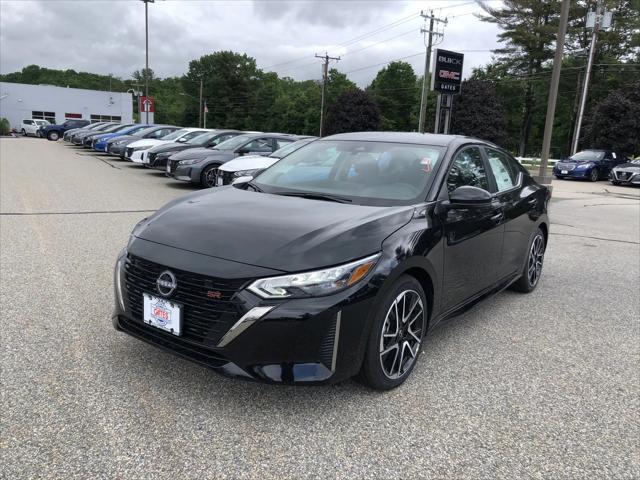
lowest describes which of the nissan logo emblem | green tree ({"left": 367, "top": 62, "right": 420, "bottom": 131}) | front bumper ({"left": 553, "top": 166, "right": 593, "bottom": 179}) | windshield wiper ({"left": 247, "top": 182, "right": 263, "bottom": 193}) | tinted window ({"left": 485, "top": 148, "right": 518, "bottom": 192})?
front bumper ({"left": 553, "top": 166, "right": 593, "bottom": 179})

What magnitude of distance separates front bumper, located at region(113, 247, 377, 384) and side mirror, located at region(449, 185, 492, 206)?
3.76 ft

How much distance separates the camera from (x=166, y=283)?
286cm

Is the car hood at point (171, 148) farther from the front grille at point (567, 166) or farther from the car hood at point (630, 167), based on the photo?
the car hood at point (630, 167)

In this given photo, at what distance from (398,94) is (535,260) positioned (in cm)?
7243

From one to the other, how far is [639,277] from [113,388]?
6.16m

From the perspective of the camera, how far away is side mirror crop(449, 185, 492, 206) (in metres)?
3.59

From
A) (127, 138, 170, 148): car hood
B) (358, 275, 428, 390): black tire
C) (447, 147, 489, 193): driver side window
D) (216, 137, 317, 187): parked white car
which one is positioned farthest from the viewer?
(127, 138, 170, 148): car hood

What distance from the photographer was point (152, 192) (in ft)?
39.2

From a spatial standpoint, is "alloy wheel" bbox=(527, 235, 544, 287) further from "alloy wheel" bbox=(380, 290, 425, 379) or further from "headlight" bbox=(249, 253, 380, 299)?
"headlight" bbox=(249, 253, 380, 299)

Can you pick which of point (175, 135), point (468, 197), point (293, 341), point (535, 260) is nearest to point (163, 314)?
point (293, 341)

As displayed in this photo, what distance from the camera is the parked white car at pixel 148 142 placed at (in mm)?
16636

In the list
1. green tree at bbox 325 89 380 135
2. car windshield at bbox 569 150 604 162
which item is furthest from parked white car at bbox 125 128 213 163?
green tree at bbox 325 89 380 135

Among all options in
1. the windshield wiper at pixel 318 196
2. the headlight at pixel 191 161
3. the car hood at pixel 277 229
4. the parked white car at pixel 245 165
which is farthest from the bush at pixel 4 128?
the windshield wiper at pixel 318 196

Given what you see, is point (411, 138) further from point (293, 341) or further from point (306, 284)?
point (293, 341)
